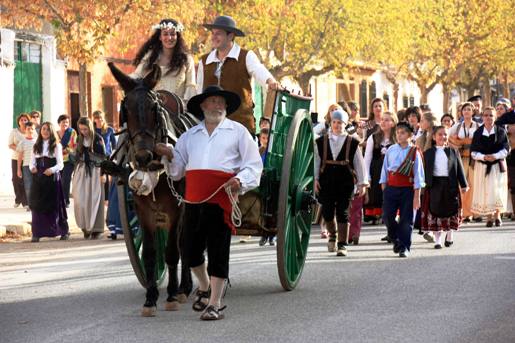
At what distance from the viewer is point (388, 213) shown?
50.4 feet

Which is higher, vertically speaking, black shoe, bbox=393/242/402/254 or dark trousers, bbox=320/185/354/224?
dark trousers, bbox=320/185/354/224

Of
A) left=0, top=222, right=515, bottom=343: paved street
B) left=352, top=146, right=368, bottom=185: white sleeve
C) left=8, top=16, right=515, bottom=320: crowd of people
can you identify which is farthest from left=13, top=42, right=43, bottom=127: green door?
left=352, top=146, right=368, bottom=185: white sleeve

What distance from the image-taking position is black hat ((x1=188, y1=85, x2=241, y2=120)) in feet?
32.6

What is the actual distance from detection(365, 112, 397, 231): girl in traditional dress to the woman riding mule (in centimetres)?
750

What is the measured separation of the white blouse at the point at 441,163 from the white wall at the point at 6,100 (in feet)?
47.6

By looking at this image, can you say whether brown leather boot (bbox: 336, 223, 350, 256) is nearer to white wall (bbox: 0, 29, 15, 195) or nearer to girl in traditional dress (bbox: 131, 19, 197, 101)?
girl in traditional dress (bbox: 131, 19, 197, 101)

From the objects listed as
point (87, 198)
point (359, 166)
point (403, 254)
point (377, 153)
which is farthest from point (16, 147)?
point (403, 254)

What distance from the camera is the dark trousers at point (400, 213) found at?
14.9 meters

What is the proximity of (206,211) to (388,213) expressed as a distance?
5.85 m

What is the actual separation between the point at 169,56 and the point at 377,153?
24.4 ft

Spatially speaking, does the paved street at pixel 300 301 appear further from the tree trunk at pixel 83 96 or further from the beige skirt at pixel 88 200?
the tree trunk at pixel 83 96

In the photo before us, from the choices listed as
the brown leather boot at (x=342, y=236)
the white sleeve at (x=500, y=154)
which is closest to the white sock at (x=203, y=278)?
the brown leather boot at (x=342, y=236)

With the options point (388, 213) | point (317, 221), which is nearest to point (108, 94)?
point (317, 221)

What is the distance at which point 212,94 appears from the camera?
32.7 feet
